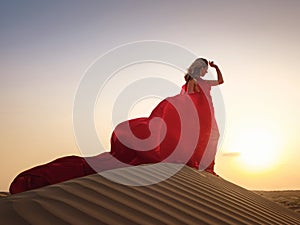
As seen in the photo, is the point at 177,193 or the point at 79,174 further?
the point at 79,174

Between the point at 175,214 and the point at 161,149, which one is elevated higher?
the point at 161,149

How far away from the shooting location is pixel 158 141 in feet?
18.6

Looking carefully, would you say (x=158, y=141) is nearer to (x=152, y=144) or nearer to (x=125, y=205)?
(x=152, y=144)

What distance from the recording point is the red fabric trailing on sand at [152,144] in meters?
3.97

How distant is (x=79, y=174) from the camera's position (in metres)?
4.18

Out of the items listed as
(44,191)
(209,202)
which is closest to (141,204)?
(44,191)

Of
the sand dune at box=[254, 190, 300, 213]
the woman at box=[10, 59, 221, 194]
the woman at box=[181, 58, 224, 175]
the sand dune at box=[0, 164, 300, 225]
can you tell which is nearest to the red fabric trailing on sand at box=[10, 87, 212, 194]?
the woman at box=[10, 59, 221, 194]

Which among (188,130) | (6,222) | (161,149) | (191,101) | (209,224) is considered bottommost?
(6,222)

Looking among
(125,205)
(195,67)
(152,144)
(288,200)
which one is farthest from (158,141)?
(288,200)

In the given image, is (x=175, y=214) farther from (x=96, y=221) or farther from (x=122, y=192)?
(x=96, y=221)

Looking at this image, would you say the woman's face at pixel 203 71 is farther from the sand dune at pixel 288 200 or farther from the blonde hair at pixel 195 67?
the sand dune at pixel 288 200

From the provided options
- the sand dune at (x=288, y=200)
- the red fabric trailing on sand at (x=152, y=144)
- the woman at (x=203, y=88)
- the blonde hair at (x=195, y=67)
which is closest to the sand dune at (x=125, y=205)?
the red fabric trailing on sand at (x=152, y=144)

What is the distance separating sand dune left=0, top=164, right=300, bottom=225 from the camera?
86.0 inches

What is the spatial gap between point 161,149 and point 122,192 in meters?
2.85
